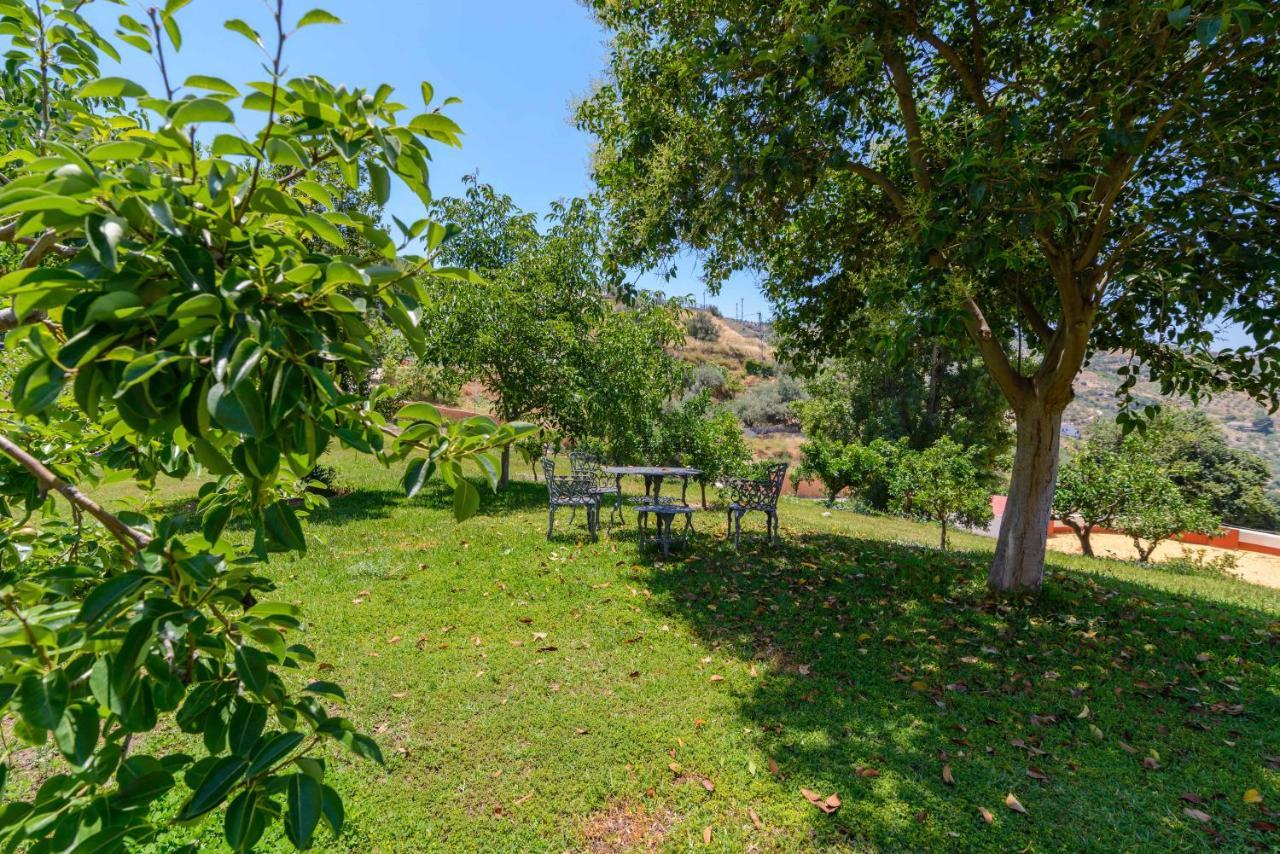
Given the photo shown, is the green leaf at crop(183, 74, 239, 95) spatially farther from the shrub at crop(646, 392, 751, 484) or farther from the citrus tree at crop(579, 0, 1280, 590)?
the shrub at crop(646, 392, 751, 484)

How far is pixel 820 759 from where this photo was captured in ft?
11.5

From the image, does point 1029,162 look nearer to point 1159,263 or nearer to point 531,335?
point 1159,263

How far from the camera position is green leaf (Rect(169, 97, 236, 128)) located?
75cm

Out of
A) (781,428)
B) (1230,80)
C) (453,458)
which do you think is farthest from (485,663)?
(781,428)

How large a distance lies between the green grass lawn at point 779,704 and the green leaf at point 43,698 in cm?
243

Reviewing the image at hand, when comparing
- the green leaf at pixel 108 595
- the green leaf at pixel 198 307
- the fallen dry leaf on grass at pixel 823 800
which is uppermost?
the green leaf at pixel 198 307

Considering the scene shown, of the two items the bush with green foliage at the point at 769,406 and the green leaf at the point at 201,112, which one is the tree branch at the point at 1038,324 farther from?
the bush with green foliage at the point at 769,406

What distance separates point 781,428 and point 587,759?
1584 inches

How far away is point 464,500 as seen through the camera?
3.26 feet

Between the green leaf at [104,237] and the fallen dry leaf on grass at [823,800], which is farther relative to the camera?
the fallen dry leaf on grass at [823,800]

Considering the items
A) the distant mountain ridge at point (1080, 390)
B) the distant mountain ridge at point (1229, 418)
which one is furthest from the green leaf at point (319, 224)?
the distant mountain ridge at point (1080, 390)

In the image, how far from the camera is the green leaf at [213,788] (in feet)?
2.55

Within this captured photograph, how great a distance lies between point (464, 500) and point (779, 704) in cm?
388

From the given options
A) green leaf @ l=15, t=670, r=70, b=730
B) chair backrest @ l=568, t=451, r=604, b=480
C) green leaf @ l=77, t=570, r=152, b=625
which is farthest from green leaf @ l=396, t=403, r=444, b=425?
chair backrest @ l=568, t=451, r=604, b=480
